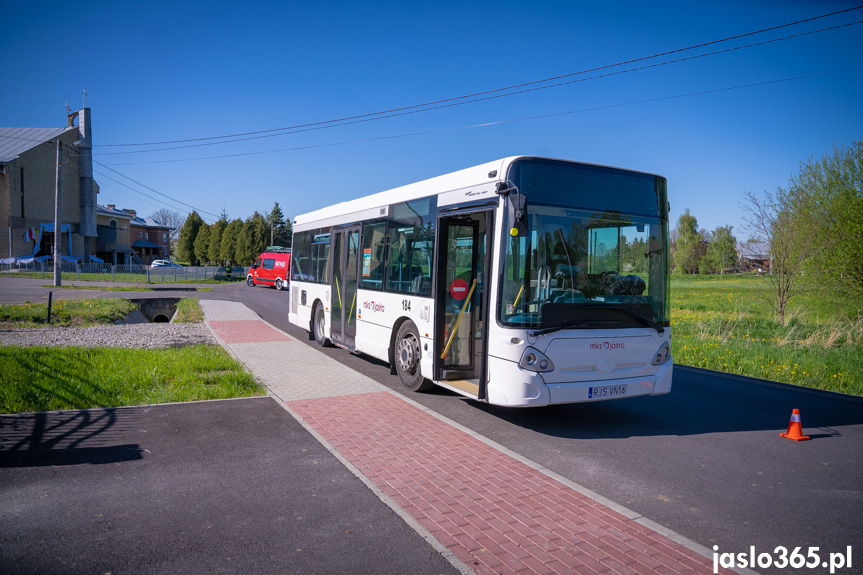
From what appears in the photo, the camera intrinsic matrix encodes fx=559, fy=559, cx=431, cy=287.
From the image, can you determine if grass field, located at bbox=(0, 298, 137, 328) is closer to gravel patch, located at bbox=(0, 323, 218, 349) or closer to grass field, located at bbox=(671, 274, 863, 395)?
gravel patch, located at bbox=(0, 323, 218, 349)

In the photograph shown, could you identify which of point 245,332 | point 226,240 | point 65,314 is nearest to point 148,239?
point 226,240

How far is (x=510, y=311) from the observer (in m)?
6.36

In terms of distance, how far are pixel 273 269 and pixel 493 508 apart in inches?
1570

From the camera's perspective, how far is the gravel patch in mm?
12078

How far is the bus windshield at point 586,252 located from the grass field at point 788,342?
5.72 metres

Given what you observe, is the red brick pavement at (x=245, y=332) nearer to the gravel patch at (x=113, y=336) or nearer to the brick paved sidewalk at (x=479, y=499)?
the gravel patch at (x=113, y=336)

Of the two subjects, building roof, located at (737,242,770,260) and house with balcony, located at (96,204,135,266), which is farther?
house with balcony, located at (96,204,135,266)

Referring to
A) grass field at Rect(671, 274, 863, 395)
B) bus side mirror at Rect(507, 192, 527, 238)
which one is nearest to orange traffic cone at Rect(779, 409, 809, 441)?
bus side mirror at Rect(507, 192, 527, 238)

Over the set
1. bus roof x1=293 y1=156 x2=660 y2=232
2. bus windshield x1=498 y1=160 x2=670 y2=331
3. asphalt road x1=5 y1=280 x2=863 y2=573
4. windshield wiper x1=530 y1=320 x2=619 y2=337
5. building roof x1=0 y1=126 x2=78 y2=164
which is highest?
building roof x1=0 y1=126 x2=78 y2=164

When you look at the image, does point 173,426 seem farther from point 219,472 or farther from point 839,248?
point 839,248

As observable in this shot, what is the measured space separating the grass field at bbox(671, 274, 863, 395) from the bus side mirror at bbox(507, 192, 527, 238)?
24.5 ft

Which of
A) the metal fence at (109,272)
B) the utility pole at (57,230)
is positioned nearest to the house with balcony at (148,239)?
the metal fence at (109,272)

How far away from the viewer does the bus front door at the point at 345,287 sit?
11.0 m

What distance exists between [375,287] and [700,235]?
316 ft
